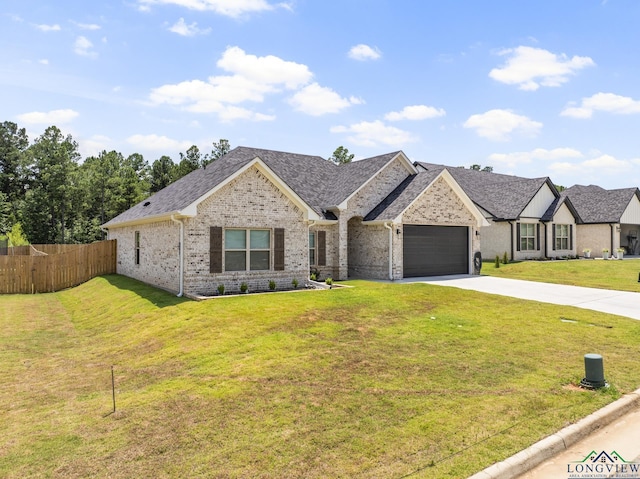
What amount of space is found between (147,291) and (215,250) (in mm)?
3736

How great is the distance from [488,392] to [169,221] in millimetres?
13004

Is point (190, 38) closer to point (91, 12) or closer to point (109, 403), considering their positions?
point (91, 12)

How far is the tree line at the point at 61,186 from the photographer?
45.4 m

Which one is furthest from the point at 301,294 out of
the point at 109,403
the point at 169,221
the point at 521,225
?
the point at 521,225

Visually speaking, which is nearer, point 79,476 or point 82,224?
point 79,476

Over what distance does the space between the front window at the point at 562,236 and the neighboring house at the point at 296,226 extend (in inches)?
498

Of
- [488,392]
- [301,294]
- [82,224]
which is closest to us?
[488,392]

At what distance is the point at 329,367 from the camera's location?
297 inches

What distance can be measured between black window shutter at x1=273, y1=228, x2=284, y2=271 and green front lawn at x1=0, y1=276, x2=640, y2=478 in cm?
337

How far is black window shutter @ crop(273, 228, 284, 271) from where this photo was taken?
16.2 meters

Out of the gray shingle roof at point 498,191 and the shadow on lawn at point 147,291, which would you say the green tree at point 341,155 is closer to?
the gray shingle roof at point 498,191

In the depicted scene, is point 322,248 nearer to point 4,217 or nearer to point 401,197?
point 401,197

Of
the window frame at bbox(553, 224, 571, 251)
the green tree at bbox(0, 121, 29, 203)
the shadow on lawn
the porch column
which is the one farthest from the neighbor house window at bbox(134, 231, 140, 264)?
the green tree at bbox(0, 121, 29, 203)

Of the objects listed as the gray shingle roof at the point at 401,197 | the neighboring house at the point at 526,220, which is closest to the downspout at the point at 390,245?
the gray shingle roof at the point at 401,197
